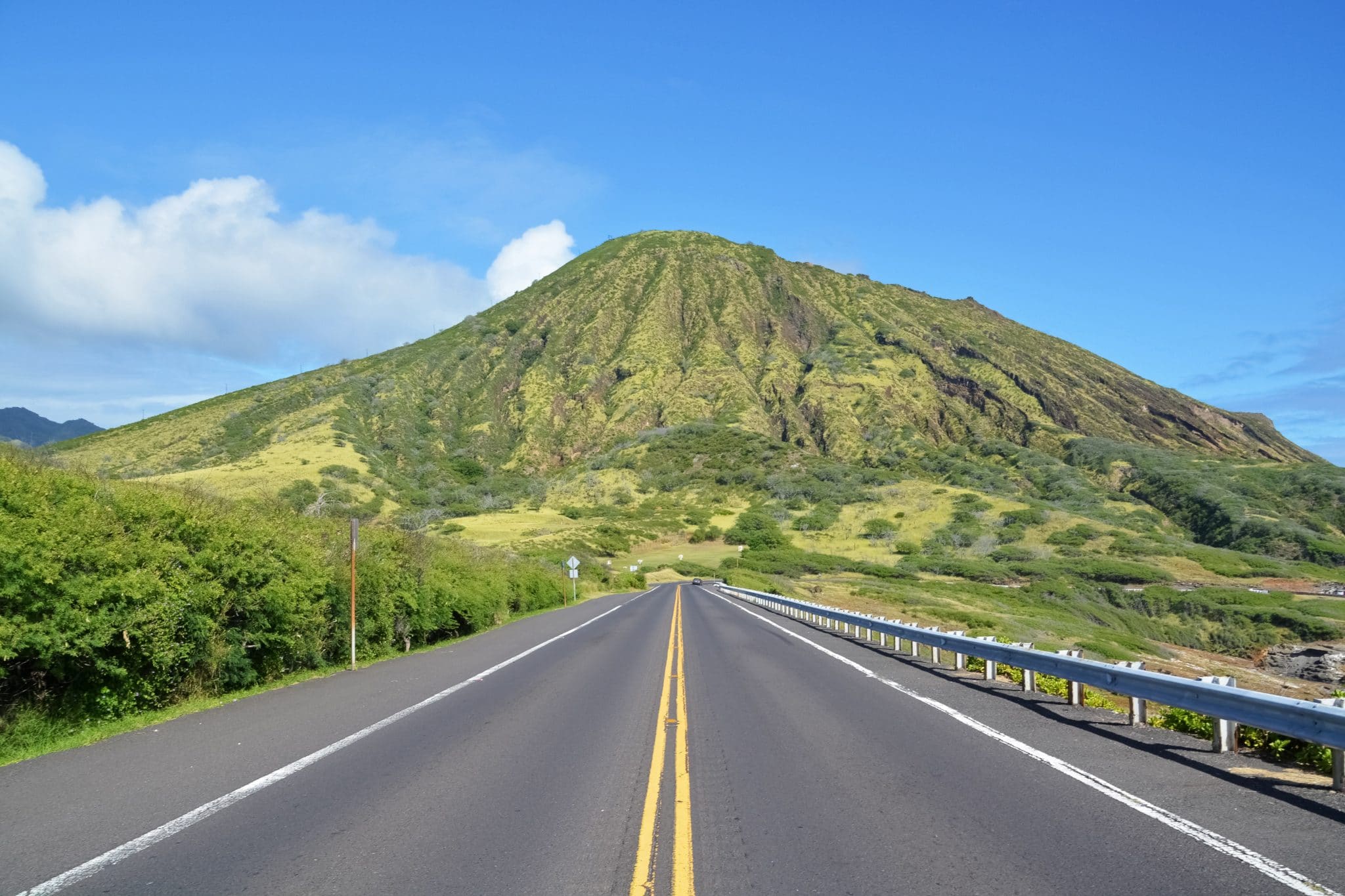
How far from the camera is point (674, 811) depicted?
6363 millimetres

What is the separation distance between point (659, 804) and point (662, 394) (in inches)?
5909

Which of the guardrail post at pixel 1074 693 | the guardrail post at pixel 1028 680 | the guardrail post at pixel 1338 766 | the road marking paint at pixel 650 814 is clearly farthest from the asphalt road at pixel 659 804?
the guardrail post at pixel 1028 680

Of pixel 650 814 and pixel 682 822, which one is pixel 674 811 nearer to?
pixel 650 814

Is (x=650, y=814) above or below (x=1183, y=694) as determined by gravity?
below

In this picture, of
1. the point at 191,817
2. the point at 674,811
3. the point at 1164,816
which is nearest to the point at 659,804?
the point at 674,811

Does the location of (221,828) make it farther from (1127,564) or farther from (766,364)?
(766,364)

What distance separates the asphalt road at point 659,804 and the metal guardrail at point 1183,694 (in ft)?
1.37

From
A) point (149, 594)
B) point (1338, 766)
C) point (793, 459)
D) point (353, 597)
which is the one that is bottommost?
point (1338, 766)

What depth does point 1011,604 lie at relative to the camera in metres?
58.3

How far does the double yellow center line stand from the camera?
4.91 m

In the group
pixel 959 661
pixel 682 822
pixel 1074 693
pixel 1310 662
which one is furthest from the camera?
pixel 1310 662

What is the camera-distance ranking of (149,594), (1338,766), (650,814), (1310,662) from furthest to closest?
(1310,662), (149,594), (1338,766), (650,814)

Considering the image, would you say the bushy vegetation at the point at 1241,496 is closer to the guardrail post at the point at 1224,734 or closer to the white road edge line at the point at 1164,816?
the guardrail post at the point at 1224,734

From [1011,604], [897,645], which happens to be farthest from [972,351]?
[897,645]
